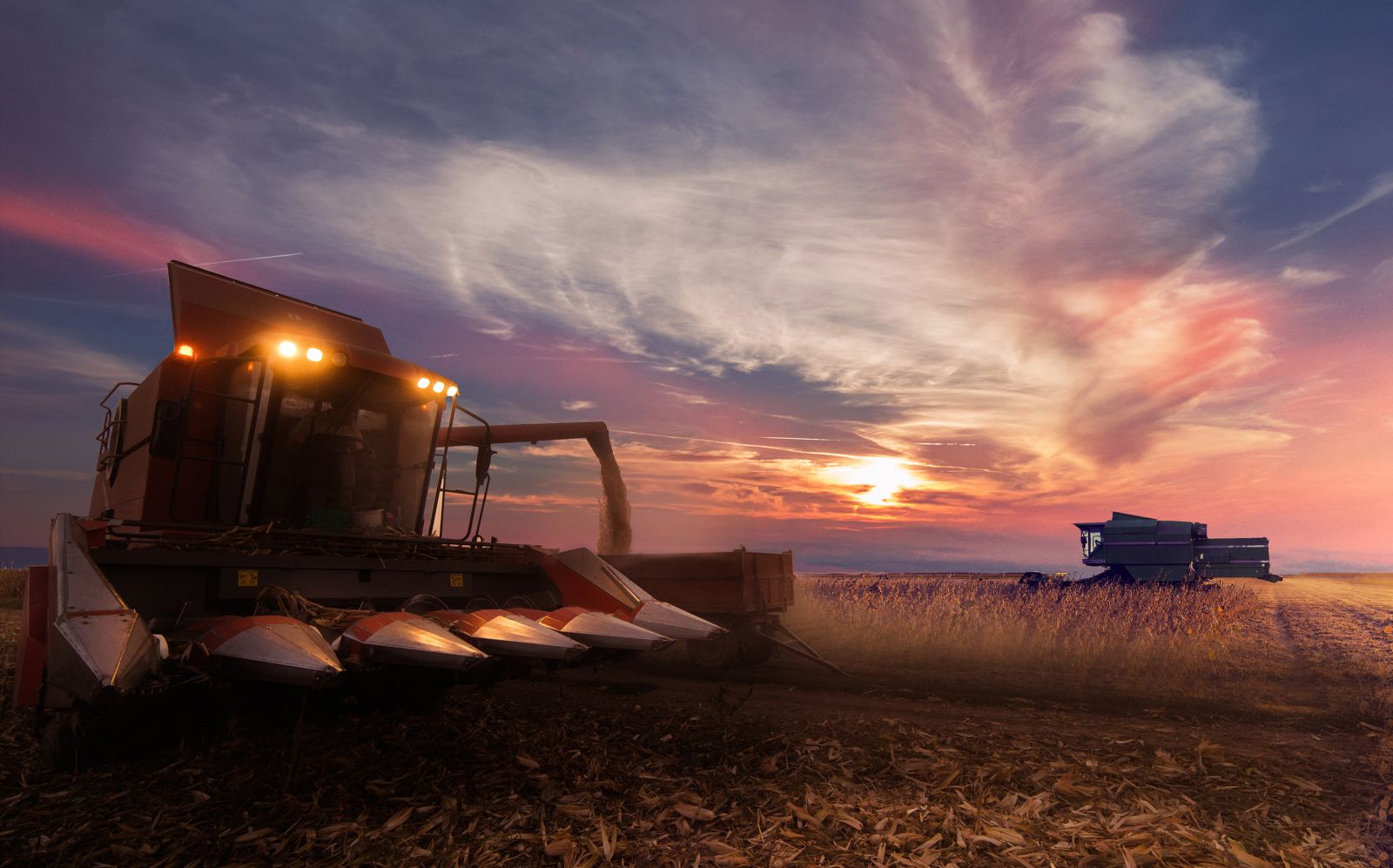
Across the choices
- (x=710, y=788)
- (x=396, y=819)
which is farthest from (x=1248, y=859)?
(x=396, y=819)

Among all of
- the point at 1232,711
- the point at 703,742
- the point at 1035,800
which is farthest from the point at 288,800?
the point at 1232,711

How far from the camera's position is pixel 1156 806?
17.4ft

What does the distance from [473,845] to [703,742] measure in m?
2.57

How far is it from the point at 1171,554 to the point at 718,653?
18159mm

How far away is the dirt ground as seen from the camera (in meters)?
4.50

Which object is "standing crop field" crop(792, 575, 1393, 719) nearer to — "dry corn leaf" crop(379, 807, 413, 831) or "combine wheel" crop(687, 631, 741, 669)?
"combine wheel" crop(687, 631, 741, 669)

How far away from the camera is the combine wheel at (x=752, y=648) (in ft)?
38.3

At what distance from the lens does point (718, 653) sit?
11500mm

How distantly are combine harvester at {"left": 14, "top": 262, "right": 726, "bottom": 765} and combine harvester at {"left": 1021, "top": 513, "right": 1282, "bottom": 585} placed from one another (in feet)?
67.3

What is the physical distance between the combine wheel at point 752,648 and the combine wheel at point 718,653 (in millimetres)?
78

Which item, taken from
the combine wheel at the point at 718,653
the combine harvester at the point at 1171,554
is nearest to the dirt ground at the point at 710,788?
the combine wheel at the point at 718,653

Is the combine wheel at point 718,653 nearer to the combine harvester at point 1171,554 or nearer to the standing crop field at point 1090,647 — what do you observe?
the standing crop field at point 1090,647

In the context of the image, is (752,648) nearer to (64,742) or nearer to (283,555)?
(283,555)

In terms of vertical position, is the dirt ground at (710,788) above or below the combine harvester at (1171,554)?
below
